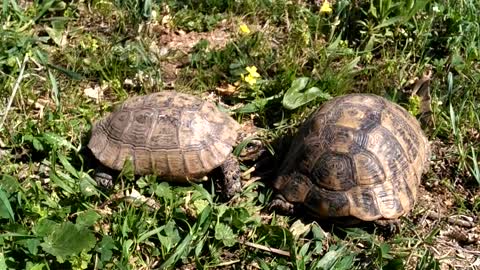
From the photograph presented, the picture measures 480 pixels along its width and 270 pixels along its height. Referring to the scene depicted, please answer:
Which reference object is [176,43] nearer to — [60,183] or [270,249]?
[60,183]

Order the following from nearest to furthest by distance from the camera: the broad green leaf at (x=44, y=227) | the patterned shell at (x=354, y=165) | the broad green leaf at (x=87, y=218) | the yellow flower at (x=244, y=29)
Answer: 1. the broad green leaf at (x=44, y=227)
2. the broad green leaf at (x=87, y=218)
3. the patterned shell at (x=354, y=165)
4. the yellow flower at (x=244, y=29)

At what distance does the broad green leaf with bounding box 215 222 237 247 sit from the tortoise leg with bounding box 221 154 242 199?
308 millimetres

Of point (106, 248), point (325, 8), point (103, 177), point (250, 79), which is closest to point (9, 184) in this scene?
point (103, 177)

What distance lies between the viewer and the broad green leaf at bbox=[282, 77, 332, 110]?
4922mm

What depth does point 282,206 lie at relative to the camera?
432 centimetres

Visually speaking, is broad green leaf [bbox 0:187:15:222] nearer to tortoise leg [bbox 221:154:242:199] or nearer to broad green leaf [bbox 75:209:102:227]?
broad green leaf [bbox 75:209:102:227]

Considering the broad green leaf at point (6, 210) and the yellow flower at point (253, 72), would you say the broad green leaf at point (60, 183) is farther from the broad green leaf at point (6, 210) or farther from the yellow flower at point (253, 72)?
the yellow flower at point (253, 72)

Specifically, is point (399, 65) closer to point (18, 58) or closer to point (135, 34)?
point (135, 34)

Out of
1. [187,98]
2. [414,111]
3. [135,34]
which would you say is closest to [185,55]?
[135,34]

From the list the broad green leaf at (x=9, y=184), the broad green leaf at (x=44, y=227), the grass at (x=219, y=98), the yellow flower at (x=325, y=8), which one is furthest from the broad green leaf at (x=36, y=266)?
the yellow flower at (x=325, y=8)

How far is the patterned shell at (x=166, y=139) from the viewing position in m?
4.39

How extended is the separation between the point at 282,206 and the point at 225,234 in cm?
41

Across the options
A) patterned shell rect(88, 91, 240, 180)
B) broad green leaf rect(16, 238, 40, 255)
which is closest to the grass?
broad green leaf rect(16, 238, 40, 255)

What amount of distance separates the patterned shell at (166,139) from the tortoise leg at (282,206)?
0.41m
